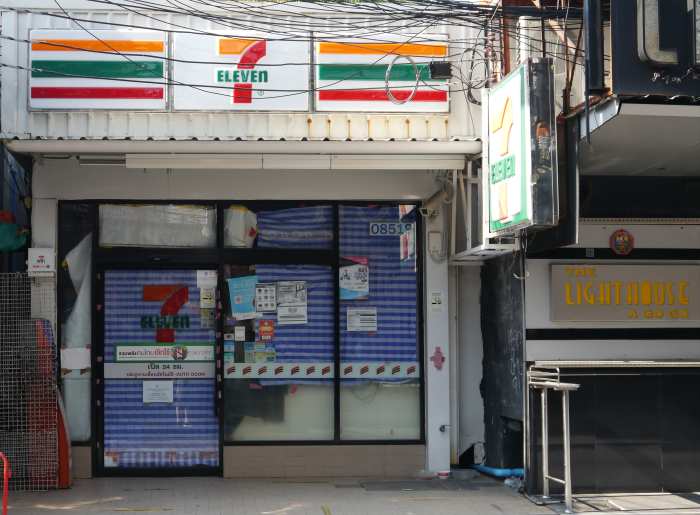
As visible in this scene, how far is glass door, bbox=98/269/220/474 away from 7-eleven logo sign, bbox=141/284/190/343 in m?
0.01

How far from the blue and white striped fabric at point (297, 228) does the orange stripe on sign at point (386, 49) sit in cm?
206

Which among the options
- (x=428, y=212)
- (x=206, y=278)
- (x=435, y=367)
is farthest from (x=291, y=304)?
(x=428, y=212)

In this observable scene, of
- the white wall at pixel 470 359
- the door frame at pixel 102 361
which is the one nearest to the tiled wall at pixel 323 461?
the door frame at pixel 102 361

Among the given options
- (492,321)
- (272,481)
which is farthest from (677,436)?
(272,481)

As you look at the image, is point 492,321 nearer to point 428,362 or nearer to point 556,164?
point 428,362

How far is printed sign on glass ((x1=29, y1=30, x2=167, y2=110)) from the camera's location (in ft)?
37.7

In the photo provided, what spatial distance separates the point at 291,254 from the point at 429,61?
9.95 feet

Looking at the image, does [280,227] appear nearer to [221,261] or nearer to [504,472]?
[221,261]

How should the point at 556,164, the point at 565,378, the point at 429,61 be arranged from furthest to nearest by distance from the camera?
1. the point at 429,61
2. the point at 565,378
3. the point at 556,164

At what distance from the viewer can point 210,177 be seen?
40.0 ft

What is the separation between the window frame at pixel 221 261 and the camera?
12.1 metres

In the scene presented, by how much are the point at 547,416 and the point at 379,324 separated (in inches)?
103

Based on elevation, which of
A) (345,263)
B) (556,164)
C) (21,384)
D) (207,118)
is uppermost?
(207,118)

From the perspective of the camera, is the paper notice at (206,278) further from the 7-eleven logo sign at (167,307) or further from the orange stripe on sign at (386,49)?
the orange stripe on sign at (386,49)
